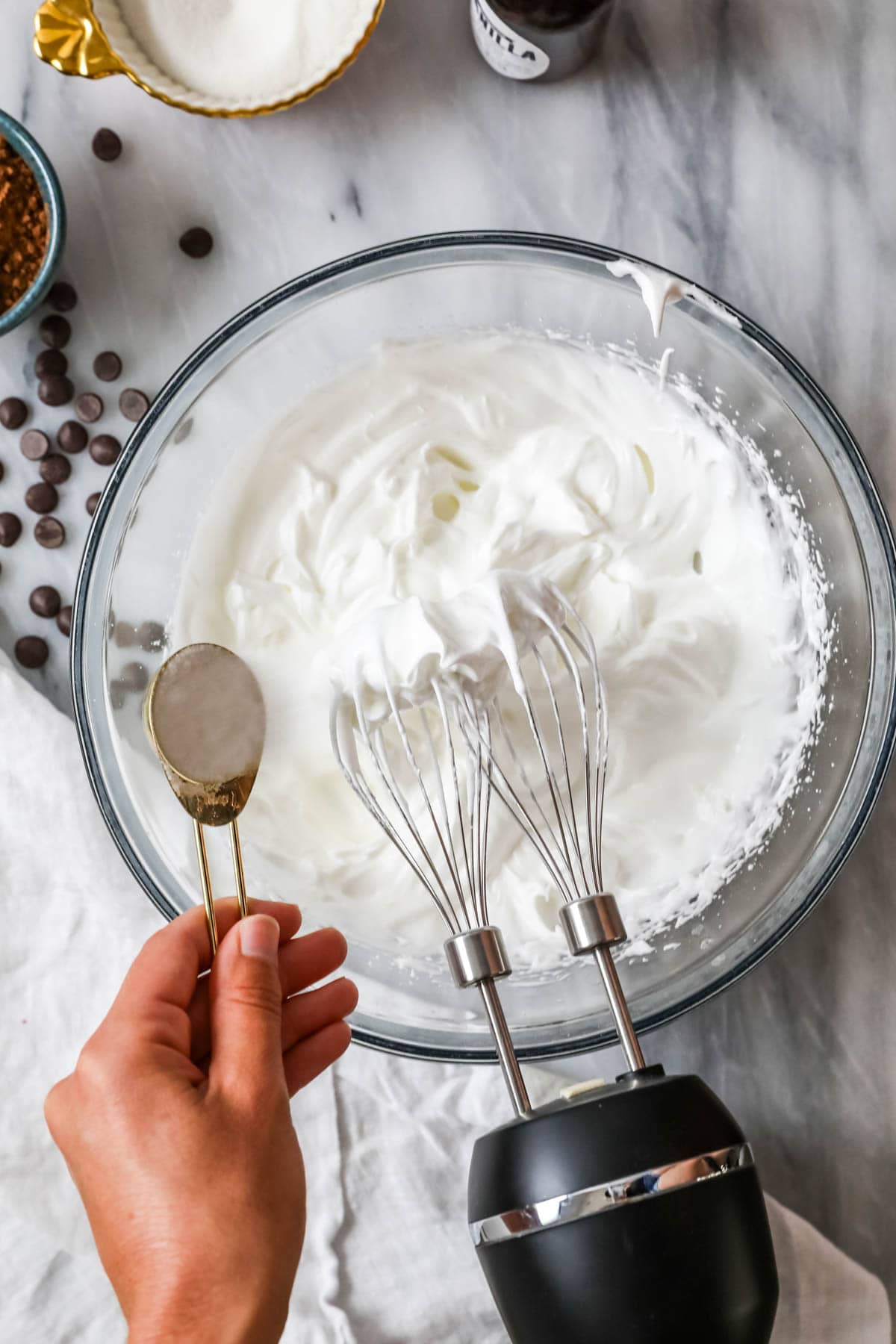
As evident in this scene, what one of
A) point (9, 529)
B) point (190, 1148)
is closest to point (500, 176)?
point (9, 529)

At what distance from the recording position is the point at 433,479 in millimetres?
1030

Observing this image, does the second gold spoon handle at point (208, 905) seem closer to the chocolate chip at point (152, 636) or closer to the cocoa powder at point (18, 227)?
the chocolate chip at point (152, 636)

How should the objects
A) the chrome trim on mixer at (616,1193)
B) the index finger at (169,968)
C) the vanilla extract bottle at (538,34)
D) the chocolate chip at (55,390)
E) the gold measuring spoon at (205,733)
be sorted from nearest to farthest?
the chrome trim on mixer at (616,1193)
the index finger at (169,968)
the gold measuring spoon at (205,733)
the vanilla extract bottle at (538,34)
the chocolate chip at (55,390)

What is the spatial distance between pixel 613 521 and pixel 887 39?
1.87ft

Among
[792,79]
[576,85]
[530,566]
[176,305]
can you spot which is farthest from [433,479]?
[792,79]

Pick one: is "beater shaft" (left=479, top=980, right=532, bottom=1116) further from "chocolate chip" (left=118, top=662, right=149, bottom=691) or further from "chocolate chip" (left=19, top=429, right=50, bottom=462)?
"chocolate chip" (left=19, top=429, right=50, bottom=462)

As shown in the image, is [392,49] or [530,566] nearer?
[530,566]

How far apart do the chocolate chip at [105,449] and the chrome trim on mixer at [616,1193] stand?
758mm

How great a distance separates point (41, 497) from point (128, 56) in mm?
406

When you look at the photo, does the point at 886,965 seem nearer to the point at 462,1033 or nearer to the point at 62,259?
the point at 462,1033

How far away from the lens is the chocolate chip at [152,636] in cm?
100

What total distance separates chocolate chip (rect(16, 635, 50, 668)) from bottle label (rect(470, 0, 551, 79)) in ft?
2.32

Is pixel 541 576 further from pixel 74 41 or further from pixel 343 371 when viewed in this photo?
pixel 74 41

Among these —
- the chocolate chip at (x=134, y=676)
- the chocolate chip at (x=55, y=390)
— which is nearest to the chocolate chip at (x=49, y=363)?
the chocolate chip at (x=55, y=390)
